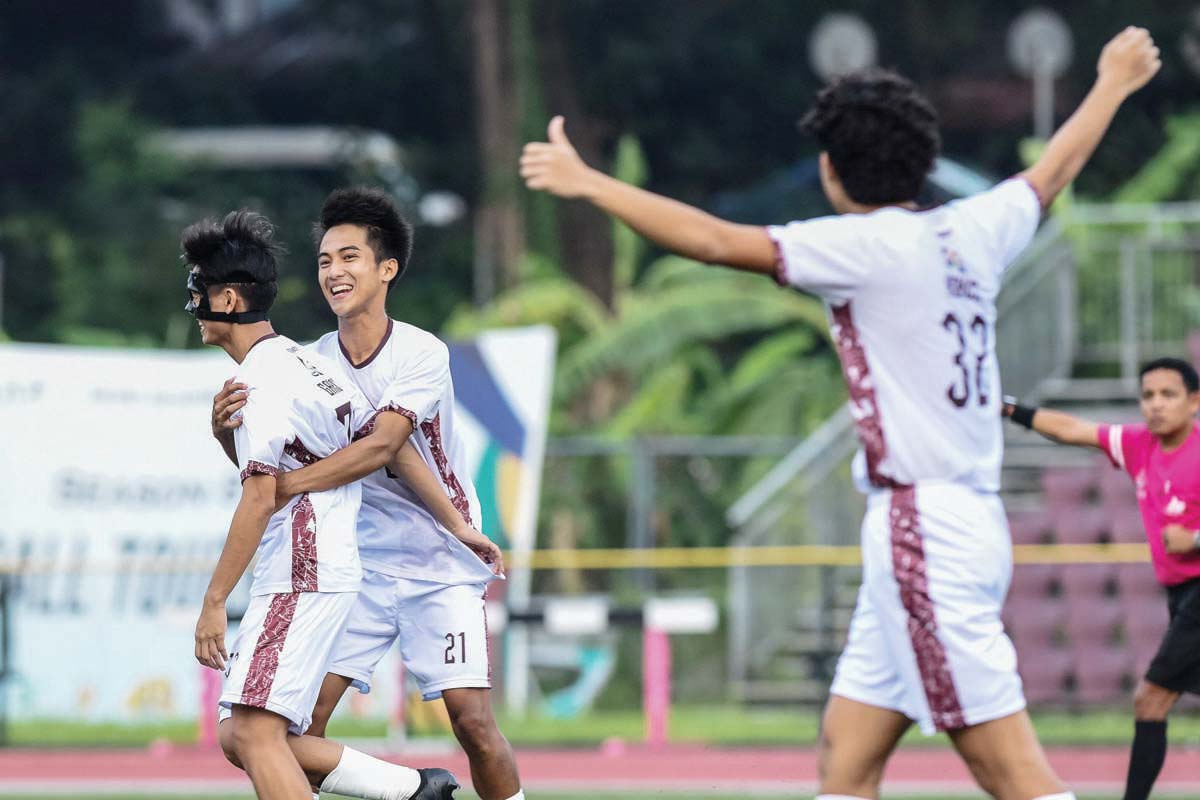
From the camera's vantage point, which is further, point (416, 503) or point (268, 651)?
point (416, 503)

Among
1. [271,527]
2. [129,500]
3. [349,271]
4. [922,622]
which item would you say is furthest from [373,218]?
[129,500]

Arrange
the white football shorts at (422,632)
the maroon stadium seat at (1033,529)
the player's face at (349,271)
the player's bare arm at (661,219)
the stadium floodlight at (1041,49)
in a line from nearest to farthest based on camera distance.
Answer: the player's bare arm at (661,219) → the player's face at (349,271) → the white football shorts at (422,632) → the maroon stadium seat at (1033,529) → the stadium floodlight at (1041,49)

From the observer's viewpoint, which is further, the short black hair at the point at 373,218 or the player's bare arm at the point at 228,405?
the short black hair at the point at 373,218

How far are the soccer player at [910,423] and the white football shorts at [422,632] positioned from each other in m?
1.90

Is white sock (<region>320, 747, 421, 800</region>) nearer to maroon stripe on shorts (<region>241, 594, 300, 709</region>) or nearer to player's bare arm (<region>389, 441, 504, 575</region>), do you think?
maroon stripe on shorts (<region>241, 594, 300, 709</region>)

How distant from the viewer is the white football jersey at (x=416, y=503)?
7469mm

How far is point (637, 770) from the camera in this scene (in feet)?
45.9

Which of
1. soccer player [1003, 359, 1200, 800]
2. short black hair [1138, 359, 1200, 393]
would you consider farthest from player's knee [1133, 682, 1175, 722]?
short black hair [1138, 359, 1200, 393]

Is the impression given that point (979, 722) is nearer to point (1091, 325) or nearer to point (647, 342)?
point (1091, 325)

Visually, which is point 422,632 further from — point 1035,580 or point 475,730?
point 1035,580

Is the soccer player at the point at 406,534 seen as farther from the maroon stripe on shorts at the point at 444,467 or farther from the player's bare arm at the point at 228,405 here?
the player's bare arm at the point at 228,405

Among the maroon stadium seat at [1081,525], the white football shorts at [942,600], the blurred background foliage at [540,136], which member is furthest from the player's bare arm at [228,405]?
the blurred background foliage at [540,136]

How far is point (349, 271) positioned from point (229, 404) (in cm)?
71

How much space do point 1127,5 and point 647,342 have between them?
9.77 m
